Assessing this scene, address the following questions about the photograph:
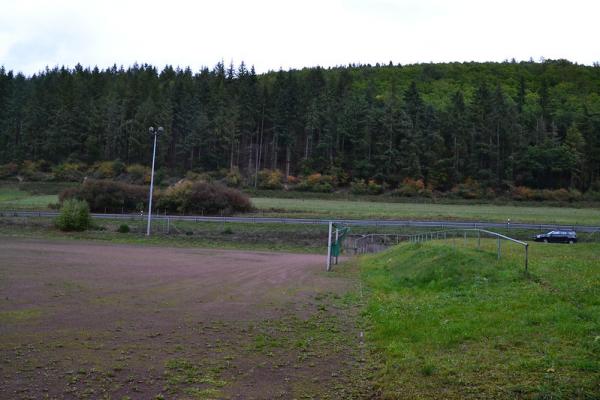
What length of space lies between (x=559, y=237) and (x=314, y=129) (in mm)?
65504

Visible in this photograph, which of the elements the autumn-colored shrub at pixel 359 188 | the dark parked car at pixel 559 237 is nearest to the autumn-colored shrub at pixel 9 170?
the autumn-colored shrub at pixel 359 188

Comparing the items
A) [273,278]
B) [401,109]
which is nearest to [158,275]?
[273,278]

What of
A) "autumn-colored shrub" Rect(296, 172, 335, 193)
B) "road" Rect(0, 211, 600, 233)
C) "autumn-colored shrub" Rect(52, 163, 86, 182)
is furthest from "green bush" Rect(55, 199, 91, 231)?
"autumn-colored shrub" Rect(52, 163, 86, 182)

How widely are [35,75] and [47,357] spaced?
6632 inches

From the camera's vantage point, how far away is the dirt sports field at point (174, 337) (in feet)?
21.7

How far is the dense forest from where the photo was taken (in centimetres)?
8769

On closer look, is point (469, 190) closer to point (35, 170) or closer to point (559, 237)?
point (559, 237)

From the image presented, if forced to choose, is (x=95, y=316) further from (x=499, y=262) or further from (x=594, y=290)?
(x=499, y=262)

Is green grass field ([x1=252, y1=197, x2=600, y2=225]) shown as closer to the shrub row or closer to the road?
the shrub row

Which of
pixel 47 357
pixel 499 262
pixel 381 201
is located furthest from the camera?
pixel 381 201

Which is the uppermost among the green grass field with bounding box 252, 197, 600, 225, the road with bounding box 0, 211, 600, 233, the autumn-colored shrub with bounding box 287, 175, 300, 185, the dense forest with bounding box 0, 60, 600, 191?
the dense forest with bounding box 0, 60, 600, 191

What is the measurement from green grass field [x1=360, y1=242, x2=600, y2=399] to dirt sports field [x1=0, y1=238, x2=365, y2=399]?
75cm

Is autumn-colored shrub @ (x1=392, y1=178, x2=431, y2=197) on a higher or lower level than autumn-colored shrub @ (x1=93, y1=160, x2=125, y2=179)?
lower

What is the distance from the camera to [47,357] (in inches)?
300
